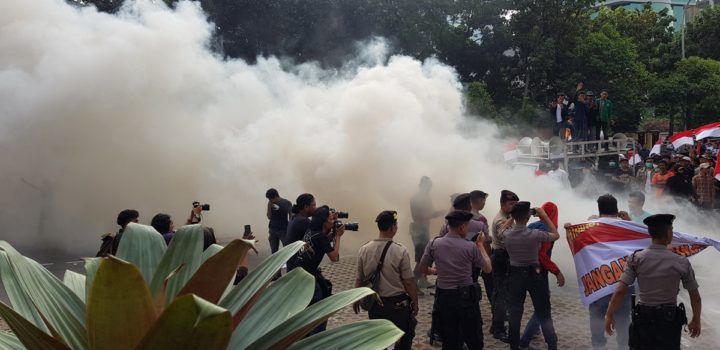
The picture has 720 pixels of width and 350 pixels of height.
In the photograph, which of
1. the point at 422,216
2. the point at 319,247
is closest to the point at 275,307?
the point at 319,247

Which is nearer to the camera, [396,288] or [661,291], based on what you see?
[661,291]

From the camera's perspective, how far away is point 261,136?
1370cm

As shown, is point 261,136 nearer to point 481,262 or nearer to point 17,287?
point 481,262

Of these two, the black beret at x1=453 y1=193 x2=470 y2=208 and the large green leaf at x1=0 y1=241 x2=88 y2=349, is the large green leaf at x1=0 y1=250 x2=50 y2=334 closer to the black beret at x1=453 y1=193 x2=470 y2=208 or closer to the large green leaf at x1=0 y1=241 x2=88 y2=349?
the large green leaf at x1=0 y1=241 x2=88 y2=349

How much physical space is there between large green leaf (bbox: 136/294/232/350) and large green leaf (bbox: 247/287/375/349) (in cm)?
23

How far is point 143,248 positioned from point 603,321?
16.3 ft

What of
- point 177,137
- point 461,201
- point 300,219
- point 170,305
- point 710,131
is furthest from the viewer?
point 710,131

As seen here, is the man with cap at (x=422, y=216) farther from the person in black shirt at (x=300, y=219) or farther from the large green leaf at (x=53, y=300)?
the large green leaf at (x=53, y=300)

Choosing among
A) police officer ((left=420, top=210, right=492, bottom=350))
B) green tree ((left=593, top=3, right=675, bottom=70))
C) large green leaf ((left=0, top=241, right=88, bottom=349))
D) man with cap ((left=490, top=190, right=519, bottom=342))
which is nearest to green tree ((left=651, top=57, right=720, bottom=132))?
green tree ((left=593, top=3, right=675, bottom=70))

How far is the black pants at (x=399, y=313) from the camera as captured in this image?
491 centimetres

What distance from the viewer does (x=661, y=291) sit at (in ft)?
14.0

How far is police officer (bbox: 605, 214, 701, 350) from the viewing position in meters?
4.26

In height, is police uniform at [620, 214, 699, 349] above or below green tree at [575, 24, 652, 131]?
below

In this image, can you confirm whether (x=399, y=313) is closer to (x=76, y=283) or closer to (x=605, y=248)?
(x=605, y=248)
